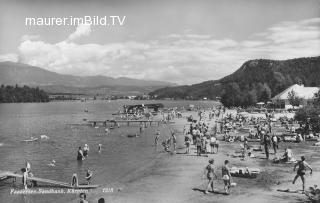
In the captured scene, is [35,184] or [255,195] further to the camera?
[35,184]

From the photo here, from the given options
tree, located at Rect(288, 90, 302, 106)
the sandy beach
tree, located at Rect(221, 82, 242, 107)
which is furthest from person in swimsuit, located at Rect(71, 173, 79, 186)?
tree, located at Rect(221, 82, 242, 107)

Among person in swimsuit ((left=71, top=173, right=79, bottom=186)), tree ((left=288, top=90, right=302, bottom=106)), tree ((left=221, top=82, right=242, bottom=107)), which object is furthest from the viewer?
tree ((left=221, top=82, right=242, bottom=107))

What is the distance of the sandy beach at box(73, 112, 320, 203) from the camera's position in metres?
20.7

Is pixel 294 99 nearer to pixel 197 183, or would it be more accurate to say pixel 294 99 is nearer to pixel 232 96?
pixel 232 96

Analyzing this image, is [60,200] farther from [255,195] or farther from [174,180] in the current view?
[255,195]

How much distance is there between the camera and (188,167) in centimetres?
3073

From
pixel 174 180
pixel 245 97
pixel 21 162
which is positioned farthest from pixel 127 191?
pixel 245 97

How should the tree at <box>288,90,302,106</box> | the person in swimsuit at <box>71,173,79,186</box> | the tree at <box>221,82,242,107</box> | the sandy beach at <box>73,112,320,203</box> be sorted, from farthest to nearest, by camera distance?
1. the tree at <box>221,82,242,107</box>
2. the tree at <box>288,90,302,106</box>
3. the person in swimsuit at <box>71,173,79,186</box>
4. the sandy beach at <box>73,112,320,203</box>

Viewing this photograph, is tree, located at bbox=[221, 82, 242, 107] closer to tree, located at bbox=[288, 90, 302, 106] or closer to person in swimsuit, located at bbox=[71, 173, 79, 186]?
tree, located at bbox=[288, 90, 302, 106]

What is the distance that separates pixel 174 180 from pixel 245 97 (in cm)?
10264

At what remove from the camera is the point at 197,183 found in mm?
24594

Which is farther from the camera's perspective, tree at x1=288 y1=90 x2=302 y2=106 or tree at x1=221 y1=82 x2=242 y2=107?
tree at x1=221 y1=82 x2=242 y2=107

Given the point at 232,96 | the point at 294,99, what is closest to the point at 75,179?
the point at 294,99

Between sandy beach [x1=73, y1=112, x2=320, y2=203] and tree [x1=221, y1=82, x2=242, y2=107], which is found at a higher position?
tree [x1=221, y1=82, x2=242, y2=107]
